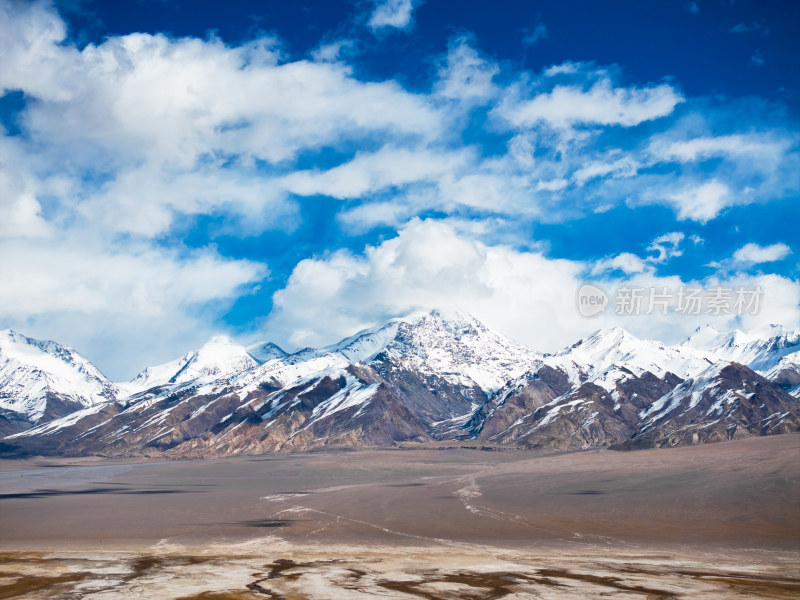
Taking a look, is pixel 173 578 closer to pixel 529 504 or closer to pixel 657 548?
pixel 657 548

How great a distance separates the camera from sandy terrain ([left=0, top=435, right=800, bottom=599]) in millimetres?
47531

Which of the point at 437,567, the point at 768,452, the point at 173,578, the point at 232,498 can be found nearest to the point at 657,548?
the point at 437,567

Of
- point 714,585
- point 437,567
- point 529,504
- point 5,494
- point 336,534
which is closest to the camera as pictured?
point 714,585

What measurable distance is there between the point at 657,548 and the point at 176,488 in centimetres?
11581

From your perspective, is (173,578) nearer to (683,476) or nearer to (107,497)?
(107,497)

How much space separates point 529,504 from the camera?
339 ft

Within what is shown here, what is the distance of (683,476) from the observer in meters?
128

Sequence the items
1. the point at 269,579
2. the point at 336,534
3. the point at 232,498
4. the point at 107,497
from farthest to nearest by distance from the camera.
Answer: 1. the point at 107,497
2. the point at 232,498
3. the point at 336,534
4. the point at 269,579

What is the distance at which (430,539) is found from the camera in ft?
241

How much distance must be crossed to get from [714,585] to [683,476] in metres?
87.7

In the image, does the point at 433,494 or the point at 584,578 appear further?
the point at 433,494

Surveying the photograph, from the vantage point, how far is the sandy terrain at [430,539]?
4753 centimetres

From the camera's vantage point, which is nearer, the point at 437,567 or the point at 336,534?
the point at 437,567

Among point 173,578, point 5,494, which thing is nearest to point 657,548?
point 173,578
